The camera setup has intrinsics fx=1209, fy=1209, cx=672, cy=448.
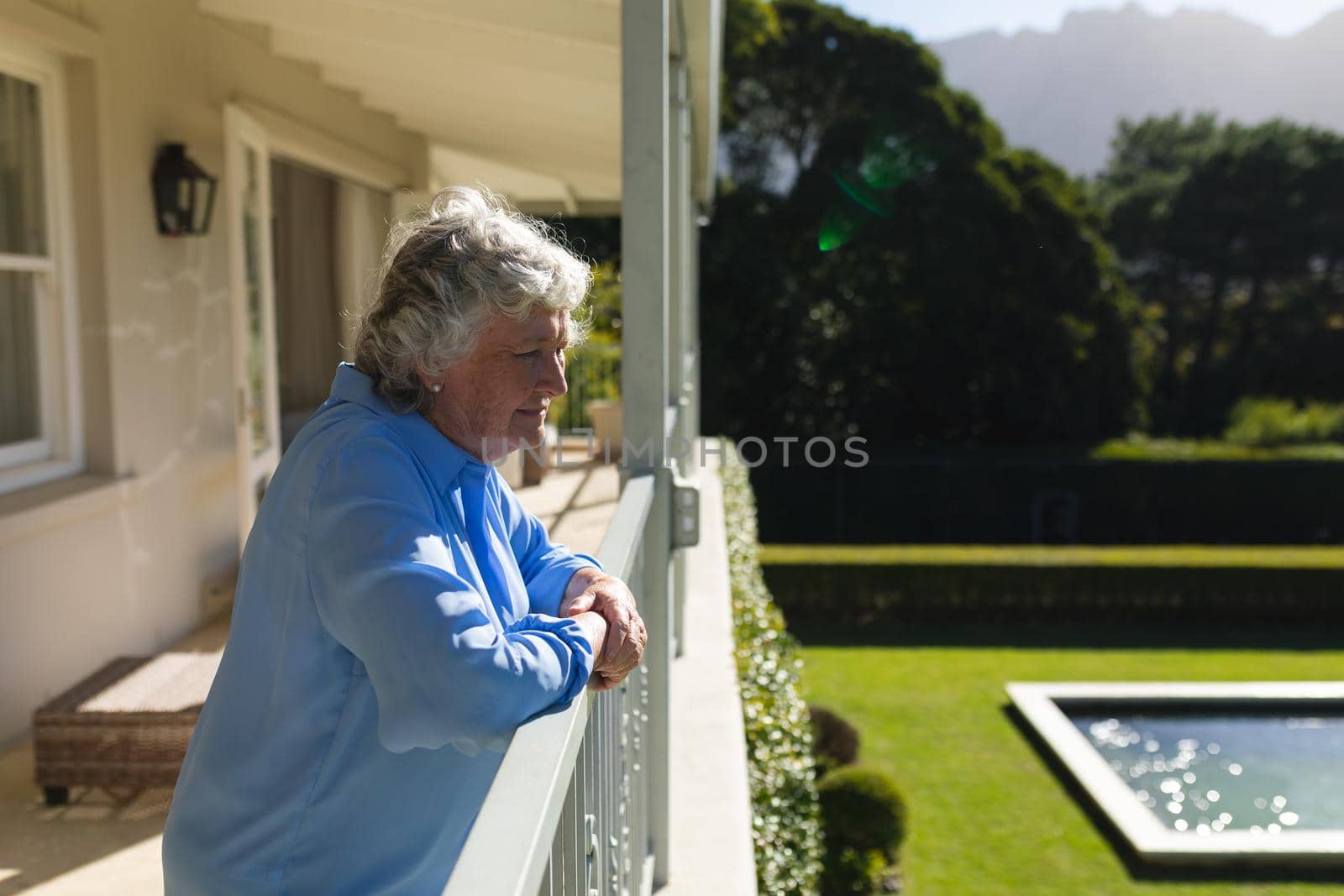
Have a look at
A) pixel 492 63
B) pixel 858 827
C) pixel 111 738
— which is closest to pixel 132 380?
pixel 111 738

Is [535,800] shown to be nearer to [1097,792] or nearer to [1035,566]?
[1097,792]

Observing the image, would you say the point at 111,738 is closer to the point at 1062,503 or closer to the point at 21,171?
the point at 21,171

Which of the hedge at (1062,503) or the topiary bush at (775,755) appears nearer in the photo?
the topiary bush at (775,755)

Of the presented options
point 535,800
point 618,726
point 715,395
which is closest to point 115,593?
point 618,726

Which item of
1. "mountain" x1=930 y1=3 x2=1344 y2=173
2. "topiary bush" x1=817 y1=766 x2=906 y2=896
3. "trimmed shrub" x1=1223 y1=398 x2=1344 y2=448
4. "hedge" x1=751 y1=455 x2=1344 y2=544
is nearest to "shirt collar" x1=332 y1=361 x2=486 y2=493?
"topiary bush" x1=817 y1=766 x2=906 y2=896

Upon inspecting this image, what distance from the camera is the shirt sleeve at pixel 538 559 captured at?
167cm

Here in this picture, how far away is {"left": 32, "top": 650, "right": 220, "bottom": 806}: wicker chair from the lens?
3023mm

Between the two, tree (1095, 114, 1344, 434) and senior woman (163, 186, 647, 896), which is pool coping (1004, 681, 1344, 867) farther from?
tree (1095, 114, 1344, 434)

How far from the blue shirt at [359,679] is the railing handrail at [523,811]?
0.05 m

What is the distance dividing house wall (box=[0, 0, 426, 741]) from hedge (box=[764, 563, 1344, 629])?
8.44 metres

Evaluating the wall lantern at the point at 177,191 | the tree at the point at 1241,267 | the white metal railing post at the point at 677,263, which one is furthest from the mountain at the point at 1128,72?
the wall lantern at the point at 177,191

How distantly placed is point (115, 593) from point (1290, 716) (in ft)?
29.8

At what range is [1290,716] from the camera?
9711 millimetres

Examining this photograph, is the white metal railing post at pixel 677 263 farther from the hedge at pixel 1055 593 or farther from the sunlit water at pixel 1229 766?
the hedge at pixel 1055 593
